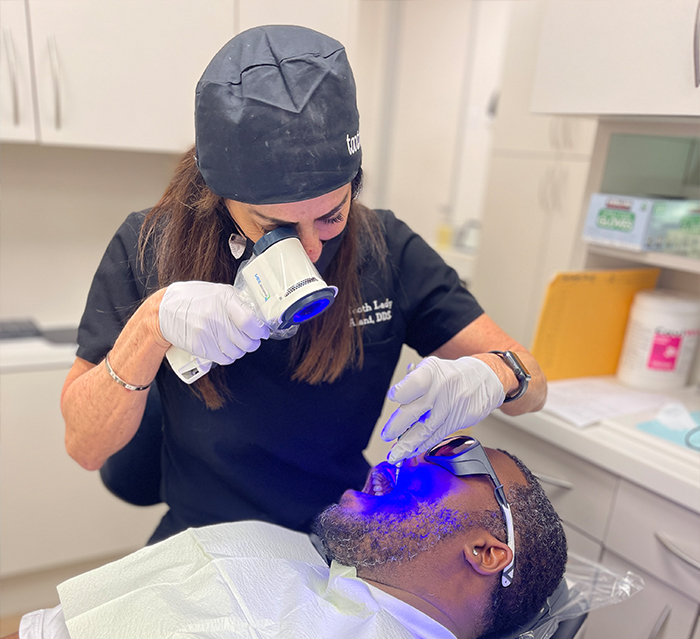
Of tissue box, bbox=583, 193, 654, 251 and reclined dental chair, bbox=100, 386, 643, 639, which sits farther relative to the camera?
tissue box, bbox=583, 193, 654, 251

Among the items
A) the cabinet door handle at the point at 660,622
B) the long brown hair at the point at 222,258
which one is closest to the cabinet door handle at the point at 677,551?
the cabinet door handle at the point at 660,622

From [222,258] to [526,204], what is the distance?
5.52 ft

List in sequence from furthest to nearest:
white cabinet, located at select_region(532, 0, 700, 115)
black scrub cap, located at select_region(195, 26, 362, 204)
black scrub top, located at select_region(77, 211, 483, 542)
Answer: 1. white cabinet, located at select_region(532, 0, 700, 115)
2. black scrub top, located at select_region(77, 211, 483, 542)
3. black scrub cap, located at select_region(195, 26, 362, 204)

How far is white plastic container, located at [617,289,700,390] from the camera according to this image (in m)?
1.65

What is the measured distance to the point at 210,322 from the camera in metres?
0.83

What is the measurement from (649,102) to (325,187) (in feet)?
2.95

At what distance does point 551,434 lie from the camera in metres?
1.49

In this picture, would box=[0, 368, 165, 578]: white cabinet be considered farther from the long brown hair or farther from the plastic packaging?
the plastic packaging

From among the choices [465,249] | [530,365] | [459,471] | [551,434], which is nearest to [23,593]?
[459,471]

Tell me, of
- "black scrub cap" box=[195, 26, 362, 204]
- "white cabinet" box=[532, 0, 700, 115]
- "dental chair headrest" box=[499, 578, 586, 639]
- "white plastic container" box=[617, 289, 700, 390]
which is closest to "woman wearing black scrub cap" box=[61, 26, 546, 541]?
Answer: "black scrub cap" box=[195, 26, 362, 204]

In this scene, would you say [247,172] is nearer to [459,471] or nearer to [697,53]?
[459,471]

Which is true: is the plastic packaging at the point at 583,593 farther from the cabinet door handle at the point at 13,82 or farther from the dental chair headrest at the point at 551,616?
the cabinet door handle at the point at 13,82

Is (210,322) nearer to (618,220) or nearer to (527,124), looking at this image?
(618,220)

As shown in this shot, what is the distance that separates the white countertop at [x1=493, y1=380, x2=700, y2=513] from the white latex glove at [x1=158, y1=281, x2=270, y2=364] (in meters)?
0.93
